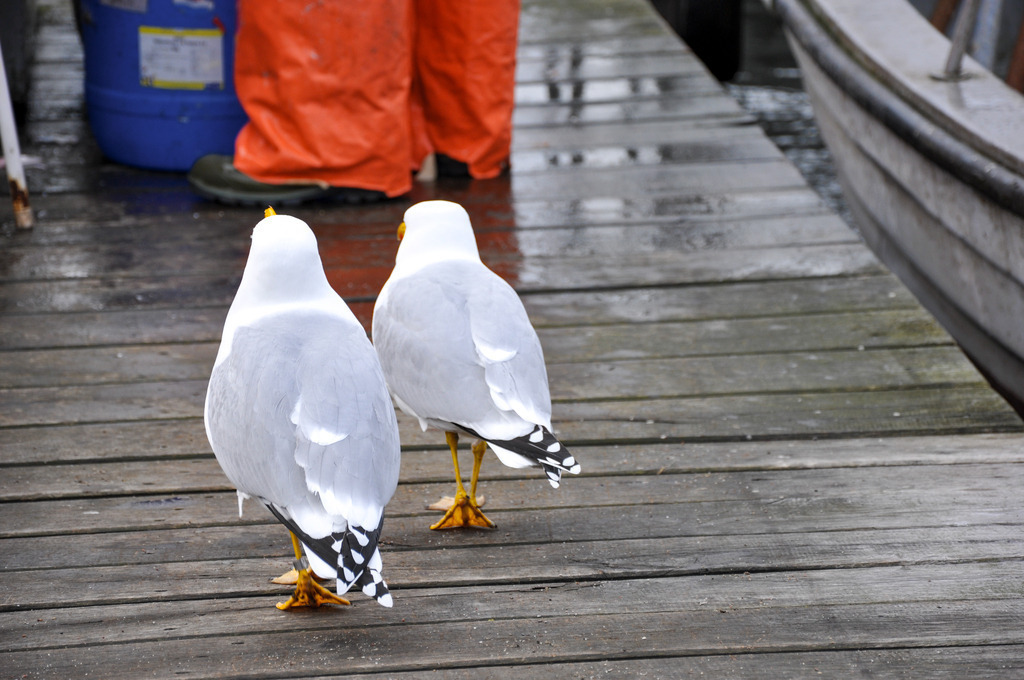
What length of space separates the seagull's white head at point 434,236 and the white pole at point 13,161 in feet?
5.73

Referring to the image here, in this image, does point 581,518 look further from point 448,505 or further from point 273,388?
point 273,388

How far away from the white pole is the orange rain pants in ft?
2.23

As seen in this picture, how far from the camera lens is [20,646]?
1.70 m

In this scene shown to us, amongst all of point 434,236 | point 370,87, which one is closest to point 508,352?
point 434,236

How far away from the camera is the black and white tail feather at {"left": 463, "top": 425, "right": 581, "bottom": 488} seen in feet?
5.74

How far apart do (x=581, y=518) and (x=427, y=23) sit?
2235mm

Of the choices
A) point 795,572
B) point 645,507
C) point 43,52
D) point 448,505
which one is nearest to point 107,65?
point 43,52

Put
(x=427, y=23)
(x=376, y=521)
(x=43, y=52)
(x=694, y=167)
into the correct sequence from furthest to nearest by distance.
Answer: (x=43, y=52), (x=694, y=167), (x=427, y=23), (x=376, y=521)

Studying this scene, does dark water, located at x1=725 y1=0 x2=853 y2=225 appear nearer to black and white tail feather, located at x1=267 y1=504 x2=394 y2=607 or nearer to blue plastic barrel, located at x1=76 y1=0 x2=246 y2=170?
blue plastic barrel, located at x1=76 y1=0 x2=246 y2=170

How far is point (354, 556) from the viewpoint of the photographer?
1548 millimetres

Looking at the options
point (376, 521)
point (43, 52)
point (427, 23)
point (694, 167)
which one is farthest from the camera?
point (43, 52)

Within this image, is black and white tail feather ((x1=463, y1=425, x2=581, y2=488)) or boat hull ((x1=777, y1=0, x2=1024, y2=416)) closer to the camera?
black and white tail feather ((x1=463, y1=425, x2=581, y2=488))

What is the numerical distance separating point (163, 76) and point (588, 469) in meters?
2.32

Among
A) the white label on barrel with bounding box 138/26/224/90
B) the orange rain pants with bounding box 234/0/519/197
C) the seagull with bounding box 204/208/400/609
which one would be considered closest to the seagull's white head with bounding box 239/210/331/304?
the seagull with bounding box 204/208/400/609
